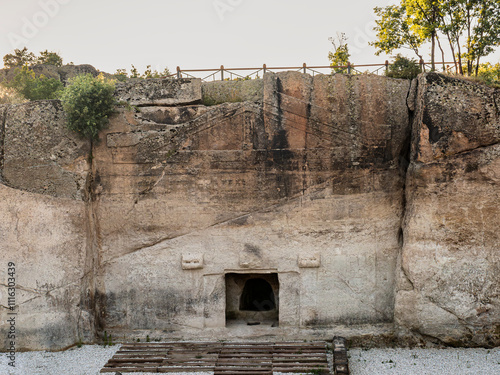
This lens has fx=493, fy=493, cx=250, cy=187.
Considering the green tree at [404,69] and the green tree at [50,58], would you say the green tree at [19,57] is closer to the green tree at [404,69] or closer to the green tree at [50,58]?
the green tree at [50,58]

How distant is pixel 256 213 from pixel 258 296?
8.65 feet

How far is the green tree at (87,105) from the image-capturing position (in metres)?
9.73

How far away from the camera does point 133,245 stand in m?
10.2

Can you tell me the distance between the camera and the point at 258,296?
11672mm

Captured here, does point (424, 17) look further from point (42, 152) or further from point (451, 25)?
point (42, 152)

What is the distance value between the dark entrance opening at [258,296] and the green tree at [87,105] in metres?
4.82

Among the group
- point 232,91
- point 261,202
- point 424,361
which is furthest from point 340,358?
point 232,91

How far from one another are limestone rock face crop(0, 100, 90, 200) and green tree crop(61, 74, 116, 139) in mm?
327

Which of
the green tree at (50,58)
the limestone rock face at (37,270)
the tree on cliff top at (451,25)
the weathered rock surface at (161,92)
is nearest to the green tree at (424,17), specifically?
the tree on cliff top at (451,25)

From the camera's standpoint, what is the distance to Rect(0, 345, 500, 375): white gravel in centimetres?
881

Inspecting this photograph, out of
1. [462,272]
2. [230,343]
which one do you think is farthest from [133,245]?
[462,272]

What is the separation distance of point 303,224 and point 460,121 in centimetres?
360

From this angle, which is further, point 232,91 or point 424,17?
point 424,17

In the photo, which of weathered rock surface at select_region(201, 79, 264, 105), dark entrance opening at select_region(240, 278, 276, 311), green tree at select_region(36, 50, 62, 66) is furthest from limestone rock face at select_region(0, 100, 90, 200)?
green tree at select_region(36, 50, 62, 66)
